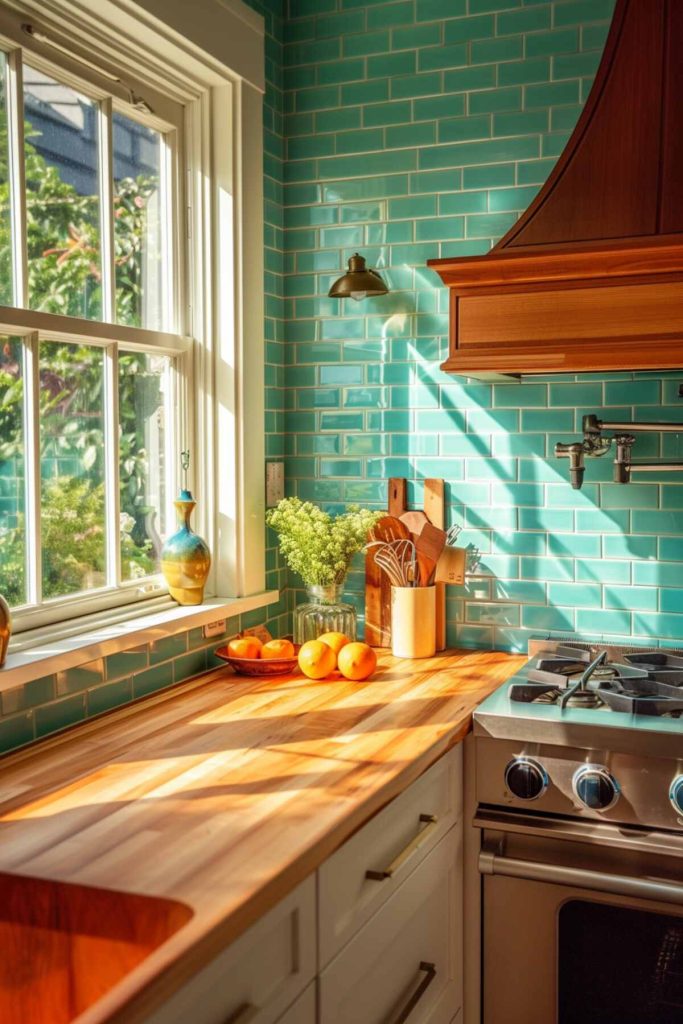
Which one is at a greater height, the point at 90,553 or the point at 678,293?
the point at 678,293

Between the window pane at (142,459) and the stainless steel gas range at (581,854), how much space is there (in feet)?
3.22

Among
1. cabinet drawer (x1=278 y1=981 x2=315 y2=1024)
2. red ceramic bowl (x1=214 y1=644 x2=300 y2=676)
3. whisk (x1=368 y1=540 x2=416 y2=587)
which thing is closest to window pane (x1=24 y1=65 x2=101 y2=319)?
red ceramic bowl (x1=214 y1=644 x2=300 y2=676)

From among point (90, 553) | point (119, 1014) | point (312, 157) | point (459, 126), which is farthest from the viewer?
point (312, 157)

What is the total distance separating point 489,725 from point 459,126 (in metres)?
1.72

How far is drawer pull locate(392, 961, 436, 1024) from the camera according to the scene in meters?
1.96

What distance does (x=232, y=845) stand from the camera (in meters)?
1.52

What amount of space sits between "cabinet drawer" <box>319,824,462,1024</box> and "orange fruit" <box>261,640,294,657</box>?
65 centimetres

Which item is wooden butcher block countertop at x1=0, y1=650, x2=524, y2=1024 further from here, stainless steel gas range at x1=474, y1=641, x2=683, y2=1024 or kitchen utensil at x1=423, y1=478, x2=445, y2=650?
kitchen utensil at x1=423, y1=478, x2=445, y2=650

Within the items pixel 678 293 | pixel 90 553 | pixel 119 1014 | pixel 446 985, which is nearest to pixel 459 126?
pixel 678 293

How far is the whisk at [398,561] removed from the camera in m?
2.85

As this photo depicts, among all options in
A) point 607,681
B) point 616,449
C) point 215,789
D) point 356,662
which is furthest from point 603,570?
point 215,789

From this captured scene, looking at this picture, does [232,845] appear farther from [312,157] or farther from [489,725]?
[312,157]

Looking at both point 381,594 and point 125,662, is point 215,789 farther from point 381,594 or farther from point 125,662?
point 381,594

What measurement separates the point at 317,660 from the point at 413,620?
0.37 metres
